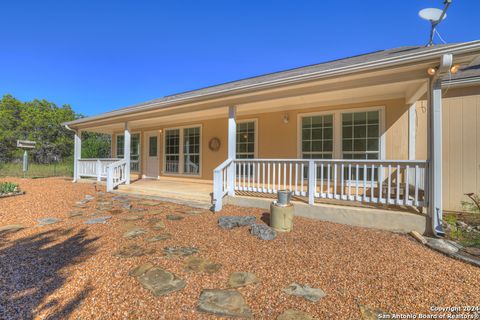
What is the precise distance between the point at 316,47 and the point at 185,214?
1107 cm

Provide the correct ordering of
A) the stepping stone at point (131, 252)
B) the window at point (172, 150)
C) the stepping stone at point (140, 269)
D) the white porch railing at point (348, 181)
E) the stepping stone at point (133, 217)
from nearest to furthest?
the stepping stone at point (140, 269) → the stepping stone at point (131, 252) → the white porch railing at point (348, 181) → the stepping stone at point (133, 217) → the window at point (172, 150)

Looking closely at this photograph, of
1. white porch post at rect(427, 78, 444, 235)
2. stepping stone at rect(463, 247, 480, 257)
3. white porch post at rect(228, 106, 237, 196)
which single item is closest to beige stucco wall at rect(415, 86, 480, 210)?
white porch post at rect(427, 78, 444, 235)

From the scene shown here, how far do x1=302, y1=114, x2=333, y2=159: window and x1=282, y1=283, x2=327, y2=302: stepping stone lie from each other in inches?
180

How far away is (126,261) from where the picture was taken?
2.70m

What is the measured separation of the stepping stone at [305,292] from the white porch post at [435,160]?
8.82 ft

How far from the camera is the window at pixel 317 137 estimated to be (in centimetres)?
625

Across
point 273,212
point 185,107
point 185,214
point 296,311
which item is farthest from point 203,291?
point 185,107

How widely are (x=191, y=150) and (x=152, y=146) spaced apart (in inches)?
98.2

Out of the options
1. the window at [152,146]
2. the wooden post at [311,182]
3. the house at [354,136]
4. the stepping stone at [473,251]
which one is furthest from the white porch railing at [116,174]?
the stepping stone at [473,251]

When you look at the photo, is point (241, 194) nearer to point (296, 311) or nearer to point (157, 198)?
point (157, 198)

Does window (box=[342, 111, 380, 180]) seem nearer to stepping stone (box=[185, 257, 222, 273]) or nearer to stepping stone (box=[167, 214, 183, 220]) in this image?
stepping stone (box=[167, 214, 183, 220])

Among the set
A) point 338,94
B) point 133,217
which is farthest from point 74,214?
point 338,94

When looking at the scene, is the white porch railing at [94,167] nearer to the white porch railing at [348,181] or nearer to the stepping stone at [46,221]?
the stepping stone at [46,221]

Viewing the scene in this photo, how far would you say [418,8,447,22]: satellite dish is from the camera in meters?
5.49
